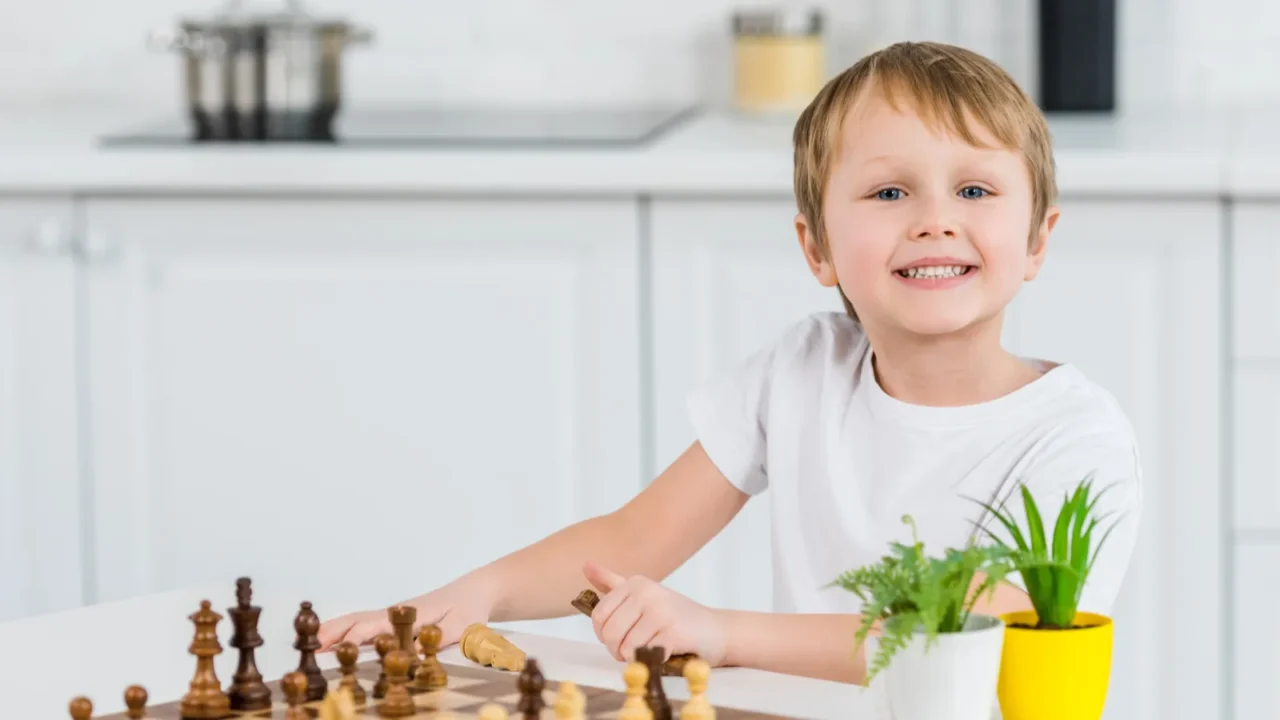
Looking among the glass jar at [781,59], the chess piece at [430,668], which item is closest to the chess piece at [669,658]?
the chess piece at [430,668]

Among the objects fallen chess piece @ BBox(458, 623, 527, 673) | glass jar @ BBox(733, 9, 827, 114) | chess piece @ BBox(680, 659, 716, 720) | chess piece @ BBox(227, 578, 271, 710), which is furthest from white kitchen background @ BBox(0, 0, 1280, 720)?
chess piece @ BBox(680, 659, 716, 720)

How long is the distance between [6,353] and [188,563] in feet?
1.23

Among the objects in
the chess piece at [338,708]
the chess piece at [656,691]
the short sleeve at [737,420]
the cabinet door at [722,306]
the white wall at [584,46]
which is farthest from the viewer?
the white wall at [584,46]

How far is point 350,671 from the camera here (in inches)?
39.3

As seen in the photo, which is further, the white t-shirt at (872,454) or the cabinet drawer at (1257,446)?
the cabinet drawer at (1257,446)

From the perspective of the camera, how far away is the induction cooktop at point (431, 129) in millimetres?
2465

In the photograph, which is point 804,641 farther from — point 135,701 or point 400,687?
point 135,701

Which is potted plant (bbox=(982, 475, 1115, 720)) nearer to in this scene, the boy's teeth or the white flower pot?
the white flower pot

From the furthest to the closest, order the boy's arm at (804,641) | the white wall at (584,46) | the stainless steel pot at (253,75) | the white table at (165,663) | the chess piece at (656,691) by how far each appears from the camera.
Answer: the white wall at (584,46)
the stainless steel pot at (253,75)
the boy's arm at (804,641)
the white table at (165,663)
the chess piece at (656,691)

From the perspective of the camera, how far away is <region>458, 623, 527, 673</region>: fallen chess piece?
109 centimetres

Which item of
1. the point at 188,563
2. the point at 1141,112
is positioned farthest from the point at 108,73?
the point at 1141,112

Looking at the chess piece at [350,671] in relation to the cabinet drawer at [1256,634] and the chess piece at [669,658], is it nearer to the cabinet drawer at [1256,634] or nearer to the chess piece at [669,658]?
the chess piece at [669,658]

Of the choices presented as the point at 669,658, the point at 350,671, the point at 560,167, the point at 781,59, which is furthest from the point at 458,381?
the point at 350,671

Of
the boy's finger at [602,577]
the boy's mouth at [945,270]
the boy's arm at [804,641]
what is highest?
the boy's mouth at [945,270]
